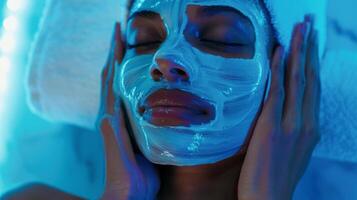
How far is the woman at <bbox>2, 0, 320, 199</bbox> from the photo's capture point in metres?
0.97

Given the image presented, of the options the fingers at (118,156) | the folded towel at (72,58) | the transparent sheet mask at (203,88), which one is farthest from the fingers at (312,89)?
the folded towel at (72,58)

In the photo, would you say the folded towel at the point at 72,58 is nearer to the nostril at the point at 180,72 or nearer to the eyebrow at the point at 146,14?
the eyebrow at the point at 146,14

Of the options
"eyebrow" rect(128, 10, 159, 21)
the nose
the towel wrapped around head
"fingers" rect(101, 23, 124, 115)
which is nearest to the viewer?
the nose

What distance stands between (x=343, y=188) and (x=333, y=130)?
16 centimetres

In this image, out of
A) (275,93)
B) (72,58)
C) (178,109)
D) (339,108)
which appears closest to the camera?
(178,109)

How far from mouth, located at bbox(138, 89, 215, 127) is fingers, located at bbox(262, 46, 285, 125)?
0.47 feet

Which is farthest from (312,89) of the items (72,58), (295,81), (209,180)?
(72,58)

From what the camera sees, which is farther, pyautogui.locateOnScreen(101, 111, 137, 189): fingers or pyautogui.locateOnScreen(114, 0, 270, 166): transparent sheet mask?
pyautogui.locateOnScreen(101, 111, 137, 189): fingers

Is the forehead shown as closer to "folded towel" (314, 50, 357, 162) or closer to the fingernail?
the fingernail

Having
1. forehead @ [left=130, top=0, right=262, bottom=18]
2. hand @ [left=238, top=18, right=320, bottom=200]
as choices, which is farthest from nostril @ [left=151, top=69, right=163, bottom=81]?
hand @ [left=238, top=18, right=320, bottom=200]

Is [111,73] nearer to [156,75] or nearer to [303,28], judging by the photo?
[156,75]

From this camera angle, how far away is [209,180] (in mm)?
1130

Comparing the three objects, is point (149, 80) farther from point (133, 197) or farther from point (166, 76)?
point (133, 197)

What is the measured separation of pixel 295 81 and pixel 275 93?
0.06 metres
